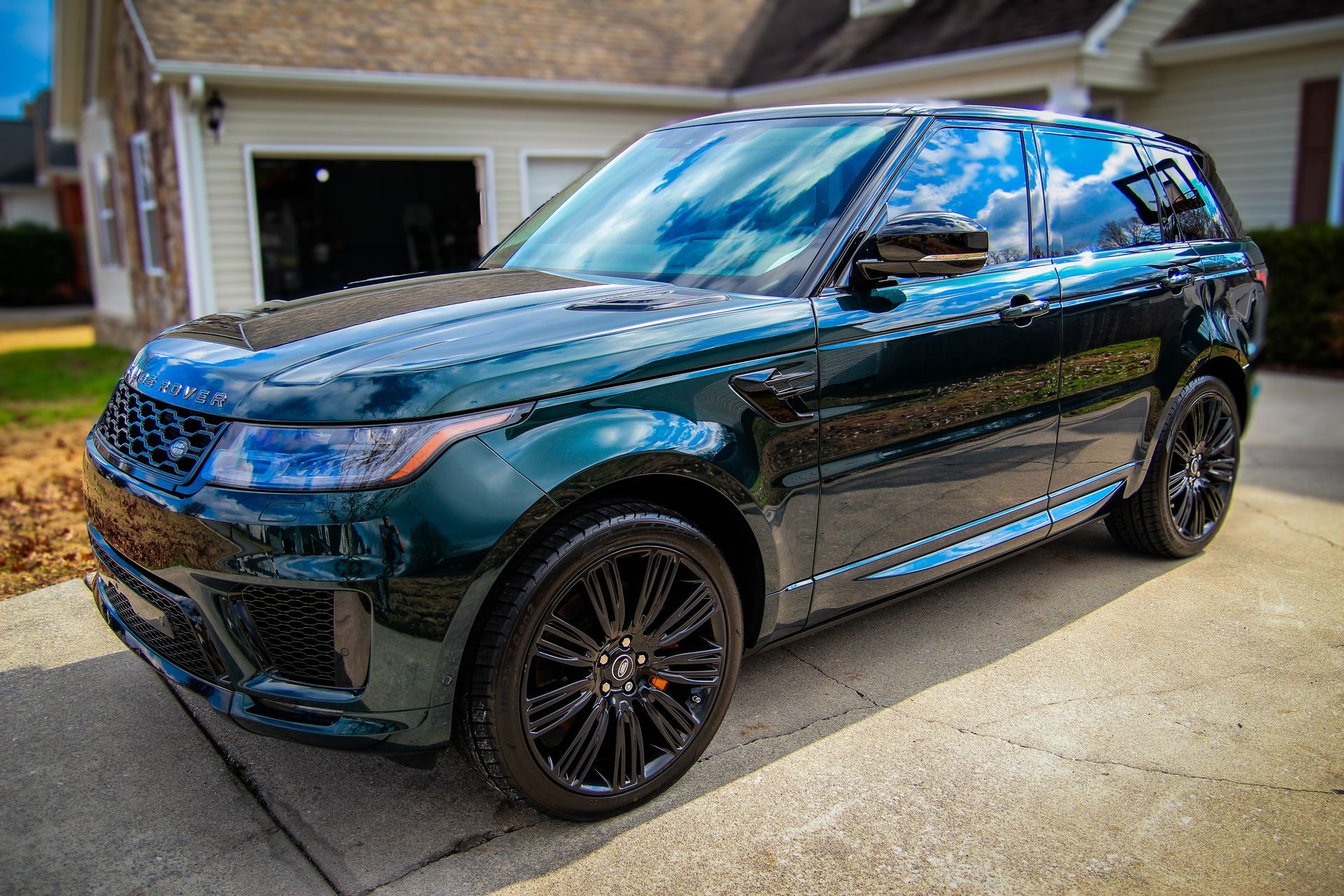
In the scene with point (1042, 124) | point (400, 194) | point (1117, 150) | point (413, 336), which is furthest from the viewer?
point (400, 194)

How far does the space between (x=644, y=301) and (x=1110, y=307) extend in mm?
2035

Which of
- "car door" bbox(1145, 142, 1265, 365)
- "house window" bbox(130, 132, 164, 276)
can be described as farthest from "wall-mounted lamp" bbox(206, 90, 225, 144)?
"car door" bbox(1145, 142, 1265, 365)

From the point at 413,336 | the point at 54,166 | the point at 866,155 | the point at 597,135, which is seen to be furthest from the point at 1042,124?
the point at 54,166

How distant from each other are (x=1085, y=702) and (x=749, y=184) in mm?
2102

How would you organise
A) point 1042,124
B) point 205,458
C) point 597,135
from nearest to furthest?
point 205,458 → point 1042,124 → point 597,135

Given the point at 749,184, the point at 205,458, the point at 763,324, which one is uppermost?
the point at 749,184

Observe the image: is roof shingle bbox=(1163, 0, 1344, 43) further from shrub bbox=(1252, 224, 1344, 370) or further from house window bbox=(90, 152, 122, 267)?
house window bbox=(90, 152, 122, 267)

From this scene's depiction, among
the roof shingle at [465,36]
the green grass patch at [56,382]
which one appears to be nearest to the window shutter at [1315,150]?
the roof shingle at [465,36]

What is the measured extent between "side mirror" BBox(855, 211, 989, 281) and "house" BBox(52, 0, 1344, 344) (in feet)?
30.5

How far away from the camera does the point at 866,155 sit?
3.37 meters

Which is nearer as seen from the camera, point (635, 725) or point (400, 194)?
point (635, 725)

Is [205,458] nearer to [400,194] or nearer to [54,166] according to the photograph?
[400,194]

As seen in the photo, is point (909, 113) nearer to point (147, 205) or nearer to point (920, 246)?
point (920, 246)

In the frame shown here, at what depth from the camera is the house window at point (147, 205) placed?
12266 mm
